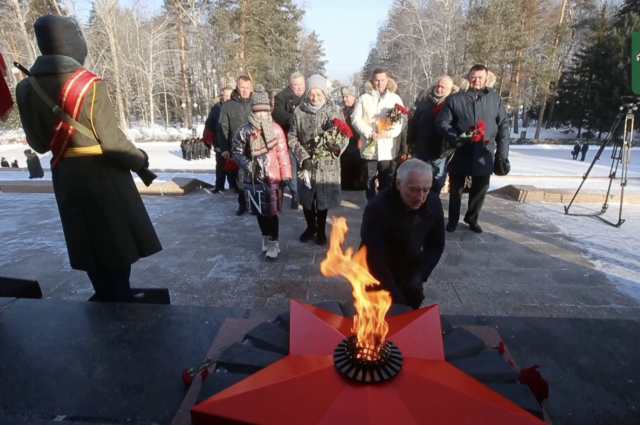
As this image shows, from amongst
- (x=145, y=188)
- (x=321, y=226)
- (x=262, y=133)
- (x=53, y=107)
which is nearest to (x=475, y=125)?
(x=321, y=226)

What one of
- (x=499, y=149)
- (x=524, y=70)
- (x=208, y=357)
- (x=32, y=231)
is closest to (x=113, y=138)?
(x=208, y=357)

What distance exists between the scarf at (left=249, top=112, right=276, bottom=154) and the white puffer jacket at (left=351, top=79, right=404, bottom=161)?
186 centimetres

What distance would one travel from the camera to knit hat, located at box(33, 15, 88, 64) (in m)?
2.17

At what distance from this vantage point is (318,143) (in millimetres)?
4312

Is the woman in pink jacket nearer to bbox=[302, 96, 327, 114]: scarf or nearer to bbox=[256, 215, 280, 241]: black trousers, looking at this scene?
bbox=[256, 215, 280, 241]: black trousers

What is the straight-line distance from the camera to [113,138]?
2285 mm

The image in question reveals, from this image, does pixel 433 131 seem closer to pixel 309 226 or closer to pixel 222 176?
pixel 309 226

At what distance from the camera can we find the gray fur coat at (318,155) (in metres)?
4.32

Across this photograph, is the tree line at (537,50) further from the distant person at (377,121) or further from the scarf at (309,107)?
the scarf at (309,107)

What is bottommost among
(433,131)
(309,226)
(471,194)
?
(309,226)

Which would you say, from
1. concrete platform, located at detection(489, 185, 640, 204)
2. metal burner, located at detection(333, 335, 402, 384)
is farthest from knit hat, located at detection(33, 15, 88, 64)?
concrete platform, located at detection(489, 185, 640, 204)

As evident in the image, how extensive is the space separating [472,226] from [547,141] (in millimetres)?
24563

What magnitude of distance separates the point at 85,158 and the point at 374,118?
3.97m

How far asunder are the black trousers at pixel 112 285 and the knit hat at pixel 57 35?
131cm
